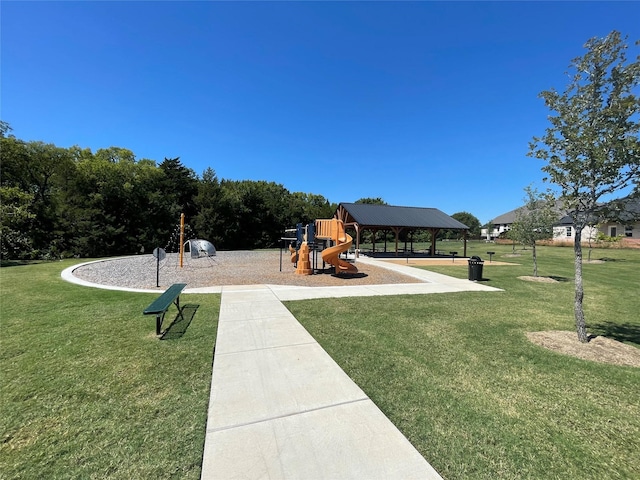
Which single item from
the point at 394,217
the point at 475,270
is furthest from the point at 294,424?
the point at 394,217

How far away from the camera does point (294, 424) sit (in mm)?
2795

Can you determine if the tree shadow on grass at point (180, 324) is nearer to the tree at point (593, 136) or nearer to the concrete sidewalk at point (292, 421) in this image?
the concrete sidewalk at point (292, 421)

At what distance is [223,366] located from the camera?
4.00m

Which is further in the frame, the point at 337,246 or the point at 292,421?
the point at 337,246

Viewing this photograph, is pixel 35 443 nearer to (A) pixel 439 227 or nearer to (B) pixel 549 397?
(B) pixel 549 397

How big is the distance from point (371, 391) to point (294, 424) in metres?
1.06

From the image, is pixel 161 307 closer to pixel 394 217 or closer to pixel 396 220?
pixel 396 220

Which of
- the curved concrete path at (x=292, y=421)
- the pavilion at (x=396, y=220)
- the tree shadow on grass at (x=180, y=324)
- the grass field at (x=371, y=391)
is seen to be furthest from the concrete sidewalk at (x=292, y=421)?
the pavilion at (x=396, y=220)

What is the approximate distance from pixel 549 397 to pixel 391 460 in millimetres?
2341

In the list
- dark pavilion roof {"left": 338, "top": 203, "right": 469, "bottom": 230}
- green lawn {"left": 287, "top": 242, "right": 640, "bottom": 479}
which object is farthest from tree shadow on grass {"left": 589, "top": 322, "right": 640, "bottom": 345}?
dark pavilion roof {"left": 338, "top": 203, "right": 469, "bottom": 230}

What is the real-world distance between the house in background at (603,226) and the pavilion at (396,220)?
5.41 meters

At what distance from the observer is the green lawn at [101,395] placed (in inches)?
93.8

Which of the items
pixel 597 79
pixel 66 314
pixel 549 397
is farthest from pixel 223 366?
pixel 597 79

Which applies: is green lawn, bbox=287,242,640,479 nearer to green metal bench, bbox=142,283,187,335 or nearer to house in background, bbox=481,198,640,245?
house in background, bbox=481,198,640,245
